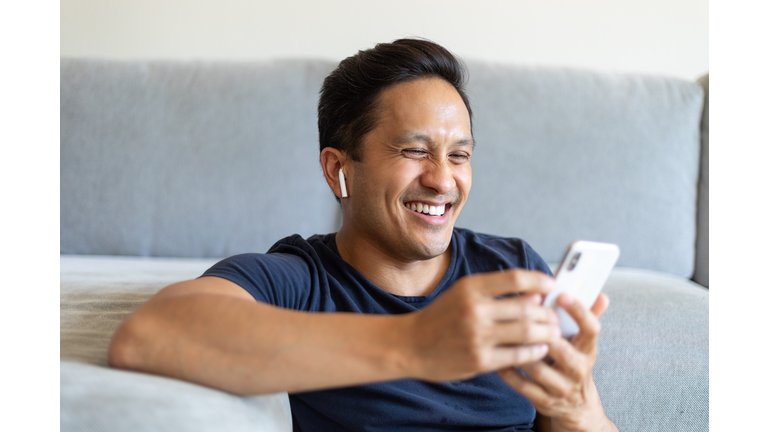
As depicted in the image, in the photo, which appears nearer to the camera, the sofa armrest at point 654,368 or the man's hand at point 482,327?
the man's hand at point 482,327

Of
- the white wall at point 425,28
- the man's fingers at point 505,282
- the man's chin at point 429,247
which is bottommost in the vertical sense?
the man's chin at point 429,247

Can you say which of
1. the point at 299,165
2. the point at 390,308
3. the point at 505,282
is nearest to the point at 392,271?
the point at 390,308

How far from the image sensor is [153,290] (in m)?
1.15

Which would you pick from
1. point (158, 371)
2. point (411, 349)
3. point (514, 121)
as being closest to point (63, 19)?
point (514, 121)

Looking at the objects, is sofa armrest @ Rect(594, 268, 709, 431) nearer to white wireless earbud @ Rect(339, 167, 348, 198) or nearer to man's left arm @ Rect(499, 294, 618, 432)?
man's left arm @ Rect(499, 294, 618, 432)

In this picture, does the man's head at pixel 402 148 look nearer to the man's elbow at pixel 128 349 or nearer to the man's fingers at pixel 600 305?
the man's fingers at pixel 600 305

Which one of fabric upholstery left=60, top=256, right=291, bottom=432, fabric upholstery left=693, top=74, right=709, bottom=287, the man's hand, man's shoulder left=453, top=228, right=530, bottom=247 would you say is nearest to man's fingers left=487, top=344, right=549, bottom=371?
the man's hand

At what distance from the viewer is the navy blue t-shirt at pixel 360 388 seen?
2.83 ft

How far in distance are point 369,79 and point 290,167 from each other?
1.86 feet

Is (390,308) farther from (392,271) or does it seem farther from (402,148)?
(402,148)

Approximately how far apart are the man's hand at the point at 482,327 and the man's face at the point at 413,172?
15.5 inches

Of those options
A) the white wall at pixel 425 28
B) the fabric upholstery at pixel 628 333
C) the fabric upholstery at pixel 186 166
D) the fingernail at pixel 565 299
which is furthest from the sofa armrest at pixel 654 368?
the white wall at pixel 425 28

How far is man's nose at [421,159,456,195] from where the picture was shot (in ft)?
3.25

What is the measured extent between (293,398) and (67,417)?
467mm
